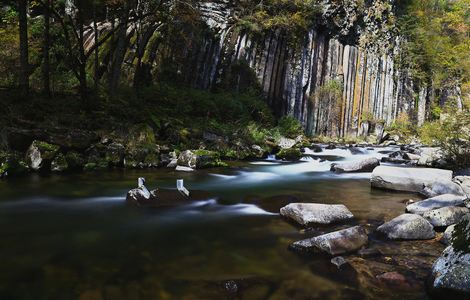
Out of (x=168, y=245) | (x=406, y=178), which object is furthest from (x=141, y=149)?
(x=406, y=178)

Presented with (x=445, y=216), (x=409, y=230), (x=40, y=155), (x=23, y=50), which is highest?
(x=23, y=50)

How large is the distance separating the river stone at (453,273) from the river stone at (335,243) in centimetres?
107

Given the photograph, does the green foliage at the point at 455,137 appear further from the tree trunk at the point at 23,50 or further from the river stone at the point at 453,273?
the tree trunk at the point at 23,50

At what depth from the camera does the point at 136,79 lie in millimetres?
18812

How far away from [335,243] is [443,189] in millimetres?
4424

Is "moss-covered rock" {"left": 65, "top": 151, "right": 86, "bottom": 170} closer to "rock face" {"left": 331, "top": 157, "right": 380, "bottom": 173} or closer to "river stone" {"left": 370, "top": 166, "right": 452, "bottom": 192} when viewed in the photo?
"rock face" {"left": 331, "top": 157, "right": 380, "bottom": 173}

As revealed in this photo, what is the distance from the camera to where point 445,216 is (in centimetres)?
531

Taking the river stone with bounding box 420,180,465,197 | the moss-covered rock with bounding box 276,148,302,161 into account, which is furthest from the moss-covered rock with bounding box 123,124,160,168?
the river stone with bounding box 420,180,465,197

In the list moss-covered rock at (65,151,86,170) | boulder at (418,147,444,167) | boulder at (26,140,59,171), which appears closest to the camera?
boulder at (26,140,59,171)

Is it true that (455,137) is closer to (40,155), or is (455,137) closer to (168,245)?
(168,245)

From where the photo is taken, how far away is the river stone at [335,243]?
4.29m

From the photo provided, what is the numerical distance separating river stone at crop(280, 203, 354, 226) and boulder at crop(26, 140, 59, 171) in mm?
7167

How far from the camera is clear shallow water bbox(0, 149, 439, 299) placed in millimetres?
3492

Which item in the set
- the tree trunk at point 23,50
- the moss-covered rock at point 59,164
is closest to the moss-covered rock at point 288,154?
the moss-covered rock at point 59,164
